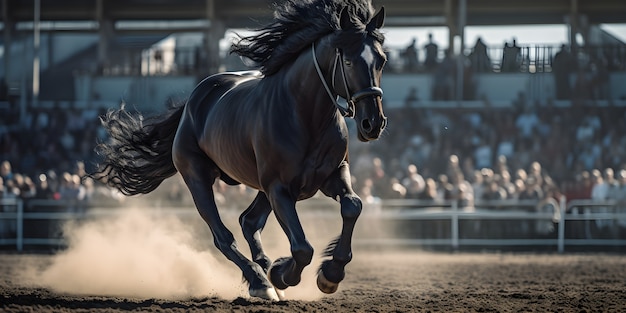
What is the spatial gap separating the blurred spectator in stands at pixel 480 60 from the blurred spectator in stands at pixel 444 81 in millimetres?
473

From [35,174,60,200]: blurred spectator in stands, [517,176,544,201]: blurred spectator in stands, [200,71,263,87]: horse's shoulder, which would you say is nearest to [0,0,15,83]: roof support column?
[35,174,60,200]: blurred spectator in stands

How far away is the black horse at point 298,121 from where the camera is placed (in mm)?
6570

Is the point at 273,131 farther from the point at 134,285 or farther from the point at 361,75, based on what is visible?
the point at 134,285

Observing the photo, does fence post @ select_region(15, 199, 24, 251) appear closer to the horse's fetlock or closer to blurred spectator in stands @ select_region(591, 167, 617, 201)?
blurred spectator in stands @ select_region(591, 167, 617, 201)

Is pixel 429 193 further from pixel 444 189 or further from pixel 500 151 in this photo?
pixel 500 151

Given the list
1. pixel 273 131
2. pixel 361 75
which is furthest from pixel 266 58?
pixel 361 75

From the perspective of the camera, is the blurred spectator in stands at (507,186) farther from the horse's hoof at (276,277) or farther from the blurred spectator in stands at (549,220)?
the horse's hoof at (276,277)

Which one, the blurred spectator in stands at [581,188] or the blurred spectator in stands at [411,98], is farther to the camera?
the blurred spectator in stands at [411,98]

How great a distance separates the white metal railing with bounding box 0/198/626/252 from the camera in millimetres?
15844

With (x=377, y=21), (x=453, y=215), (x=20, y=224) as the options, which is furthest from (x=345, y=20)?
(x=20, y=224)

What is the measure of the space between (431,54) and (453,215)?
18.1 ft

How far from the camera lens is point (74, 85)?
73.3 feet

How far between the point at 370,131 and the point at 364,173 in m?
10.7

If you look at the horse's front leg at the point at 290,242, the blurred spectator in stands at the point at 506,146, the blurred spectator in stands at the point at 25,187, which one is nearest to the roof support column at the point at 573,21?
the blurred spectator in stands at the point at 506,146
